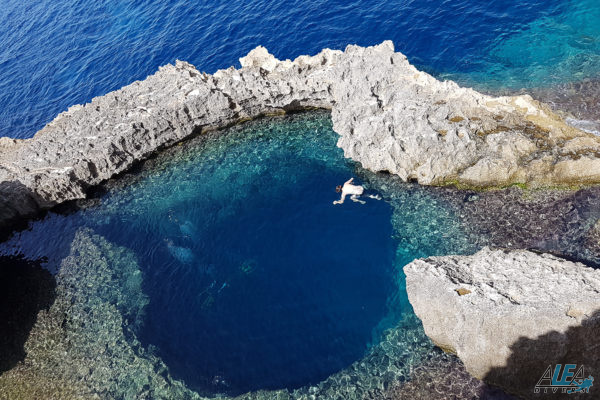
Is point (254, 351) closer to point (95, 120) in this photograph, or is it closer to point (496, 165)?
point (496, 165)

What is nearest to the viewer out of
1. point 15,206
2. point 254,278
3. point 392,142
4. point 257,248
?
point 254,278

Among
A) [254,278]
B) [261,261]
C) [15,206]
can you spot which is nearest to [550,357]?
[254,278]

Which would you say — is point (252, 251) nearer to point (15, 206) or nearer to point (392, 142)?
point (392, 142)

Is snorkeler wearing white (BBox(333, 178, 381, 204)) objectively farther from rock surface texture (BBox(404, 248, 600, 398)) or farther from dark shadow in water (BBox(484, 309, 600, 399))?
dark shadow in water (BBox(484, 309, 600, 399))

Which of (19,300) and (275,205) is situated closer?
(19,300)

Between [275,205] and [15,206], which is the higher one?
[15,206]

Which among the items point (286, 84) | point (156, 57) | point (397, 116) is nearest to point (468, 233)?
point (397, 116)
